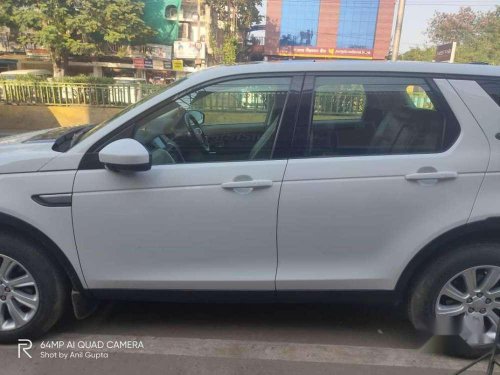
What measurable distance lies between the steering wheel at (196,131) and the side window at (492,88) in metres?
1.61

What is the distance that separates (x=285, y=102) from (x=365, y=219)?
31.3 inches

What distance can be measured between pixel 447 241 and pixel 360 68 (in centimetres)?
109

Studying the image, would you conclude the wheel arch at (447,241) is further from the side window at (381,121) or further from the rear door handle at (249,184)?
the rear door handle at (249,184)

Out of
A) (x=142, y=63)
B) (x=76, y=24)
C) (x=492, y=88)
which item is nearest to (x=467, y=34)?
(x=142, y=63)

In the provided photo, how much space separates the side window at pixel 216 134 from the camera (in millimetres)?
2496

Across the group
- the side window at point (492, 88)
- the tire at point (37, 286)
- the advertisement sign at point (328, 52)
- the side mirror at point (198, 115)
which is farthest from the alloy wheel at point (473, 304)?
the advertisement sign at point (328, 52)

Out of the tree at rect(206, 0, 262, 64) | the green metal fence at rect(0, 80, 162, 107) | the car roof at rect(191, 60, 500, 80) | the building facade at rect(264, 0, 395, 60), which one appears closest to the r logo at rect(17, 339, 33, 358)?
the car roof at rect(191, 60, 500, 80)

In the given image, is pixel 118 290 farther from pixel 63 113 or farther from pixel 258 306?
pixel 63 113

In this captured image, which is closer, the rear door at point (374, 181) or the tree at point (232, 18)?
the rear door at point (374, 181)

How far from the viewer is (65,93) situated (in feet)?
48.7

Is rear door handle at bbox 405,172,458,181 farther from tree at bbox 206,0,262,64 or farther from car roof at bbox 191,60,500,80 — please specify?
tree at bbox 206,0,262,64

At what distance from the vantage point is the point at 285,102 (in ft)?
8.19

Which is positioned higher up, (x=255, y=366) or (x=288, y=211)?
(x=288, y=211)

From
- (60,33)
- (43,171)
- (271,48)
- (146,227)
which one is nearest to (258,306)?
(146,227)
